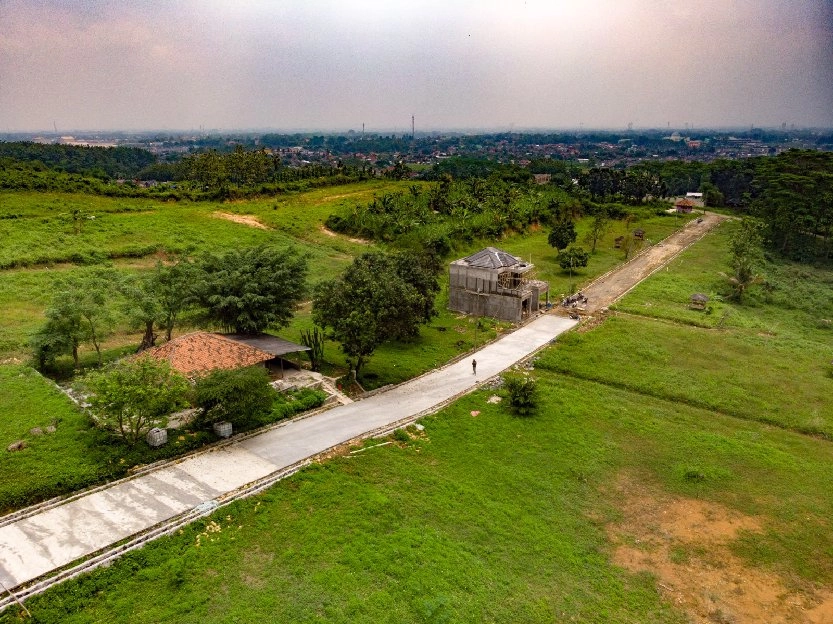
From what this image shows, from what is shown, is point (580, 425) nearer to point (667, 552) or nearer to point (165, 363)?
point (667, 552)

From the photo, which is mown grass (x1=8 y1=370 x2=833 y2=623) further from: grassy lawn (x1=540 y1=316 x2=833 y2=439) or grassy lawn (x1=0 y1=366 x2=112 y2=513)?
grassy lawn (x1=0 y1=366 x2=112 y2=513)

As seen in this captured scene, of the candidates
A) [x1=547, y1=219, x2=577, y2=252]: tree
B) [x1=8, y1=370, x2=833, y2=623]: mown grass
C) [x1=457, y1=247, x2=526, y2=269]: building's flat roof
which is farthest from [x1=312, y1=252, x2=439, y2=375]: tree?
[x1=547, y1=219, x2=577, y2=252]: tree

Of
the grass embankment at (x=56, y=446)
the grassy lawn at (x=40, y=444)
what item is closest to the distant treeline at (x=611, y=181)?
the grassy lawn at (x=40, y=444)

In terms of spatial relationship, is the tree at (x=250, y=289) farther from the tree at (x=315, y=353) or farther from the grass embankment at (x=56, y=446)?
the grass embankment at (x=56, y=446)

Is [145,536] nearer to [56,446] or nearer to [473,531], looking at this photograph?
[56,446]

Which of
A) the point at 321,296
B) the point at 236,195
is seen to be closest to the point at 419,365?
the point at 321,296

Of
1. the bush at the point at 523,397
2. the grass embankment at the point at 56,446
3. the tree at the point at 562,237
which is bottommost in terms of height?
the bush at the point at 523,397
